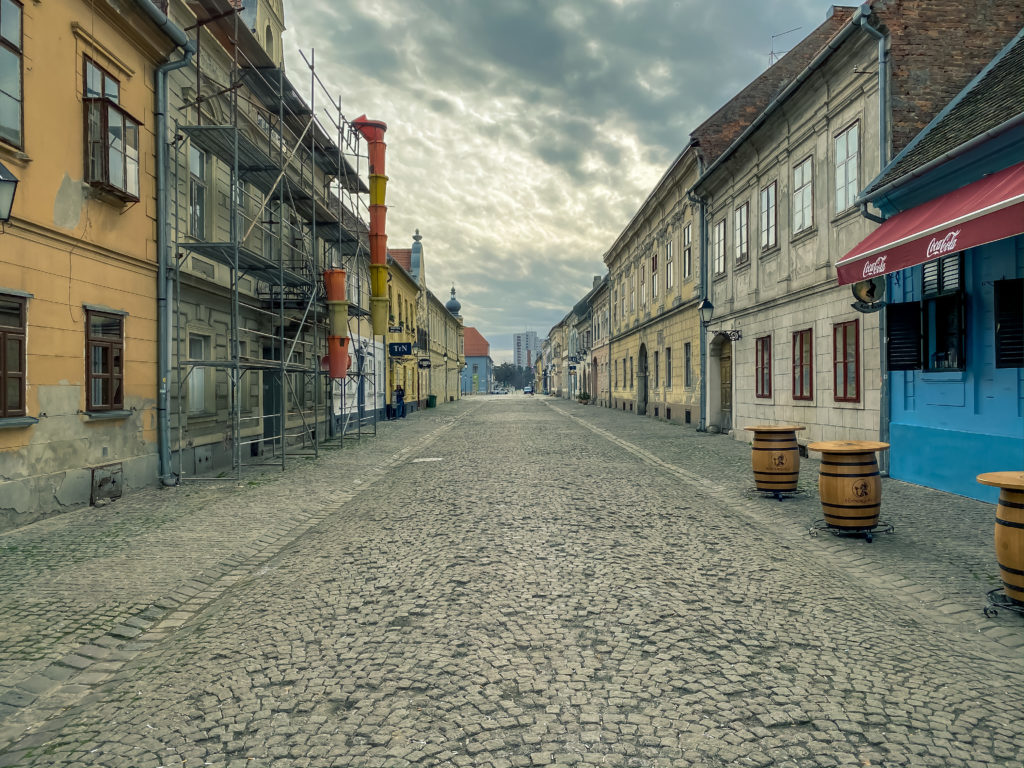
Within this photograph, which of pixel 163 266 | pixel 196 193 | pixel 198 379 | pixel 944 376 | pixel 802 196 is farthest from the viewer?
pixel 802 196

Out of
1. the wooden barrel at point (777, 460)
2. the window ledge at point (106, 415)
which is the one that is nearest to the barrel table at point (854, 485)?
the wooden barrel at point (777, 460)

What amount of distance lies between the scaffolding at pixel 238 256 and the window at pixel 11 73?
9.94ft

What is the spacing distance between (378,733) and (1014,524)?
3895mm

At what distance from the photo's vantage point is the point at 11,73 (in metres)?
7.26

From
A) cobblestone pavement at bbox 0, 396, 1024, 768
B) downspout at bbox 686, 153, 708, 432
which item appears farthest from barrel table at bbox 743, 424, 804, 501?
downspout at bbox 686, 153, 708, 432

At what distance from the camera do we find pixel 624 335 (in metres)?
35.7

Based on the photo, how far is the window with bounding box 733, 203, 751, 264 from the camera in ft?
55.2

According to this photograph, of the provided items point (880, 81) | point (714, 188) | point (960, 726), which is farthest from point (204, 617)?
point (714, 188)

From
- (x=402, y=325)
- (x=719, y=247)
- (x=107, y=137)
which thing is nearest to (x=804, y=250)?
(x=719, y=247)

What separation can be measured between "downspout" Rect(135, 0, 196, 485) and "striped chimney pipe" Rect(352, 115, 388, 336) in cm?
957

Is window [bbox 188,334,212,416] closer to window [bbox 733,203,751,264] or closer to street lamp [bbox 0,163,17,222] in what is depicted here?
street lamp [bbox 0,163,17,222]

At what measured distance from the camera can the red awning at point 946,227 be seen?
6.22m

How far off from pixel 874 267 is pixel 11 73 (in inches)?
408

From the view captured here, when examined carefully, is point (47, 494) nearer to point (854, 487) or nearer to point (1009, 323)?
point (854, 487)
